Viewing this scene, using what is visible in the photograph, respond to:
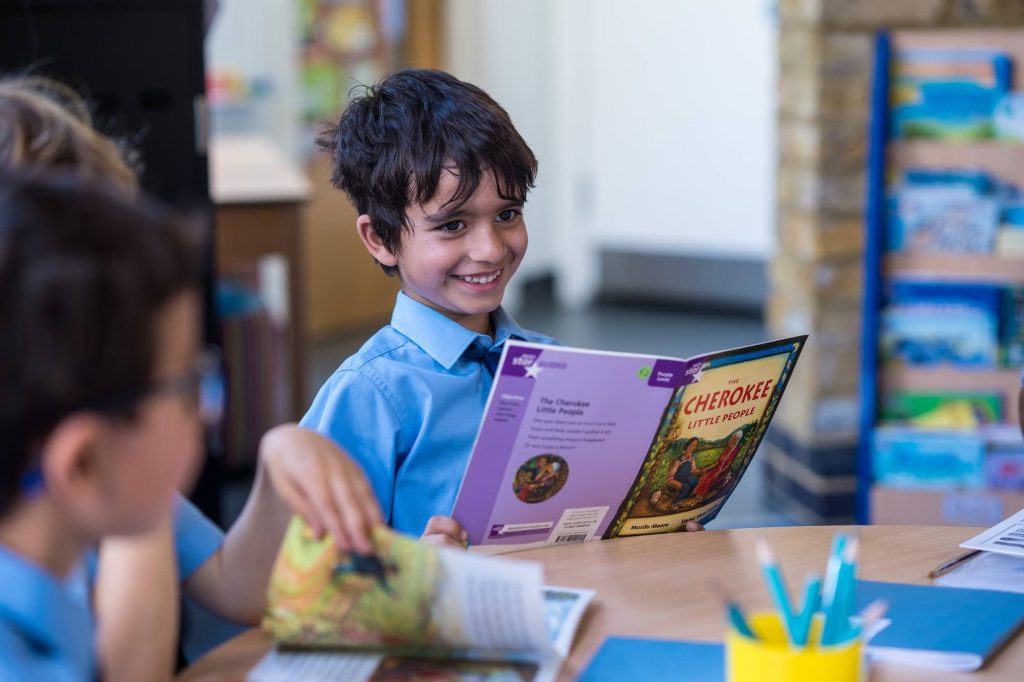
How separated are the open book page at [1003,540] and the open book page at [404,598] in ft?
1.59

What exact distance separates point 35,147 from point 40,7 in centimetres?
121

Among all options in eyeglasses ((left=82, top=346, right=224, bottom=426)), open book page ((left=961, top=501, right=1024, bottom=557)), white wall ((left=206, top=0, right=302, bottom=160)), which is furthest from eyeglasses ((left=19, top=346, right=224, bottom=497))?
white wall ((left=206, top=0, right=302, bottom=160))

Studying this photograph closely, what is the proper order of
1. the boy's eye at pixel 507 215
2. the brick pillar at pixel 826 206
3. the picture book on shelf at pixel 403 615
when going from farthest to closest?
the brick pillar at pixel 826 206, the boy's eye at pixel 507 215, the picture book on shelf at pixel 403 615

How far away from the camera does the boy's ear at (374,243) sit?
151 cm

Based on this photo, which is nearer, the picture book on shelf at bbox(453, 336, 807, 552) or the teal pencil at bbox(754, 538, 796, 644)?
the teal pencil at bbox(754, 538, 796, 644)

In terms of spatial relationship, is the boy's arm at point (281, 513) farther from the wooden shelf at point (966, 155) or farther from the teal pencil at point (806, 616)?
the wooden shelf at point (966, 155)

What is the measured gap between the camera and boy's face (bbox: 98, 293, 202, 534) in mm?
740

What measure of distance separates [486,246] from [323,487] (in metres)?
0.54

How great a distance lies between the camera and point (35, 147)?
113cm

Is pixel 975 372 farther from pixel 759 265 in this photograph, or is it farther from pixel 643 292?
pixel 643 292

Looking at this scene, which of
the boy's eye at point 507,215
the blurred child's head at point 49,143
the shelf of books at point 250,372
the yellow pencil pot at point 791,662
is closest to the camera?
the yellow pencil pot at point 791,662

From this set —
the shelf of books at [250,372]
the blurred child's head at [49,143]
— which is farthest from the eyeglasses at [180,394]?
the shelf of books at [250,372]

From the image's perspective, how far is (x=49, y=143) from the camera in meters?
1.13

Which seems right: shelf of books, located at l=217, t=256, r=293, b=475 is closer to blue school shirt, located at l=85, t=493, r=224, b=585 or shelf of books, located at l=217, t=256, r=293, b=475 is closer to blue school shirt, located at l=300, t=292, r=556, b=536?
blue school shirt, located at l=300, t=292, r=556, b=536
